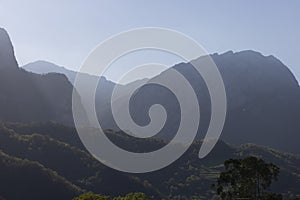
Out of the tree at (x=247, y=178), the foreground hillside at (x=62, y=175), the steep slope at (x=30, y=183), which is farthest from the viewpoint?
the foreground hillside at (x=62, y=175)

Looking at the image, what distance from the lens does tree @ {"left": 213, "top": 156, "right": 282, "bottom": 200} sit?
144ft

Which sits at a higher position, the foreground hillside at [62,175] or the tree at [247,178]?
the tree at [247,178]

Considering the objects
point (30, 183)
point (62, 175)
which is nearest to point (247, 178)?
point (30, 183)

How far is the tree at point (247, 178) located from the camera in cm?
4375

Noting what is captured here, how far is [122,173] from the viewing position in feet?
599

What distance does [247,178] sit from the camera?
44031mm

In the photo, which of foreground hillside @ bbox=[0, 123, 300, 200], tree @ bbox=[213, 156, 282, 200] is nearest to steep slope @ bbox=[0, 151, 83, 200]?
foreground hillside @ bbox=[0, 123, 300, 200]

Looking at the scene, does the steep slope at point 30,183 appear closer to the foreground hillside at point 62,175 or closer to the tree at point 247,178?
the foreground hillside at point 62,175

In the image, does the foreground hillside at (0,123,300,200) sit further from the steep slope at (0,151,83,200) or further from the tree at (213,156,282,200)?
the tree at (213,156,282,200)

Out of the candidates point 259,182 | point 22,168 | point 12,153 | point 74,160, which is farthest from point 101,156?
point 259,182

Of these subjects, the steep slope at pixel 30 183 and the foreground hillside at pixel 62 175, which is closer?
the steep slope at pixel 30 183

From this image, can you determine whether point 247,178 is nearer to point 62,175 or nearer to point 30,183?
point 30,183

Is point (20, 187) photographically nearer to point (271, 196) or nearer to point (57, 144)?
point (57, 144)

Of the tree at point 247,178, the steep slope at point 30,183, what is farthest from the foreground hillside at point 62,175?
the tree at point 247,178
